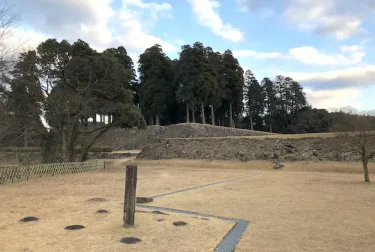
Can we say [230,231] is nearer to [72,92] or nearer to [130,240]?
[130,240]

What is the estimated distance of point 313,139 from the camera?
27.2 metres

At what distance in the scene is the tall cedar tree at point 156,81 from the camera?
4359 centimetres

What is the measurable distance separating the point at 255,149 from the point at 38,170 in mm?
17731

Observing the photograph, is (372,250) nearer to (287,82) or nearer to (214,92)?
(214,92)

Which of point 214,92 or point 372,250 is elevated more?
point 214,92

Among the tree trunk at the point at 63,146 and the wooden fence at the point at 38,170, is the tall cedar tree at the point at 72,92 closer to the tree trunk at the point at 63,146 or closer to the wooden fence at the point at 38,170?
the tree trunk at the point at 63,146

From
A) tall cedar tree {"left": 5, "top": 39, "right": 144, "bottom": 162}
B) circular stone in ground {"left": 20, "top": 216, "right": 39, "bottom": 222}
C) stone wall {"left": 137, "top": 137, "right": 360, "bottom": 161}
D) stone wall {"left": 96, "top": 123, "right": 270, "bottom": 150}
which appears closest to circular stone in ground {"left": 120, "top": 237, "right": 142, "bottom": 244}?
circular stone in ground {"left": 20, "top": 216, "right": 39, "bottom": 222}

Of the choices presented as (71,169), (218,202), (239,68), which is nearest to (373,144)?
(218,202)

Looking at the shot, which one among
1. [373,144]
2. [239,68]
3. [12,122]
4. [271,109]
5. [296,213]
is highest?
[239,68]

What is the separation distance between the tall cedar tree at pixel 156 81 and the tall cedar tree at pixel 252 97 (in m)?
18.5

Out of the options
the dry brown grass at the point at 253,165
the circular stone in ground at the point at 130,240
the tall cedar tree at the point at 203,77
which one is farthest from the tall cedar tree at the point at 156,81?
the circular stone in ground at the point at 130,240

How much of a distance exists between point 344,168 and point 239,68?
103 feet

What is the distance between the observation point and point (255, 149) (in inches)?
1102

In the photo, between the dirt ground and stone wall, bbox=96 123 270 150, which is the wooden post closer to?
the dirt ground
